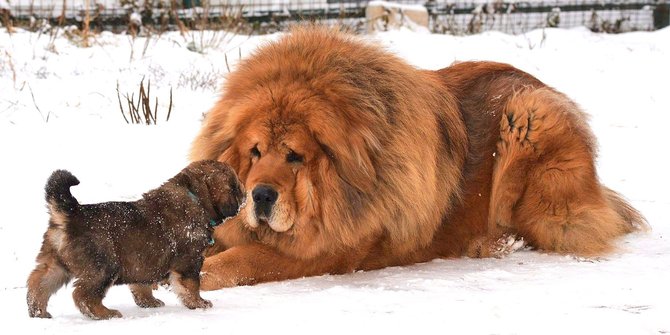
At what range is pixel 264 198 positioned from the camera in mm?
4629

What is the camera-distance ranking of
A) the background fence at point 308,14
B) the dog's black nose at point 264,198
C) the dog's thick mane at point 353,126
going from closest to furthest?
the dog's black nose at point 264,198 < the dog's thick mane at point 353,126 < the background fence at point 308,14

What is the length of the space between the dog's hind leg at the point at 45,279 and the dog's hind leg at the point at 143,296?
412 millimetres

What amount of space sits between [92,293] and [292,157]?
1.45 m

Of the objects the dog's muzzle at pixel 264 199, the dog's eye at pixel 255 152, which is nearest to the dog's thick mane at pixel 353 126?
the dog's eye at pixel 255 152

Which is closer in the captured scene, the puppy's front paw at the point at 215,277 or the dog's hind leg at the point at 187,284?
the dog's hind leg at the point at 187,284

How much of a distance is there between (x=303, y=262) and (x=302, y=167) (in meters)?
0.54

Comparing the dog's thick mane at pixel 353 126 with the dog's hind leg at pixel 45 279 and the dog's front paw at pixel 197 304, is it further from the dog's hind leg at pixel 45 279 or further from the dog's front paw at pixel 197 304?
the dog's hind leg at pixel 45 279

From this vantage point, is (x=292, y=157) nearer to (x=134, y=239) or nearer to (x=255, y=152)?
(x=255, y=152)

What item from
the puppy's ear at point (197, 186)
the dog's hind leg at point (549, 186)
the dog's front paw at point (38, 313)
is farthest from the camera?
the dog's hind leg at point (549, 186)

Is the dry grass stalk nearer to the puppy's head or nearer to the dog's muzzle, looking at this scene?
the dog's muzzle

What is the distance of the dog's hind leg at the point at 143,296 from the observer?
4.08 m

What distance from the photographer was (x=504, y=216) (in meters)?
5.71

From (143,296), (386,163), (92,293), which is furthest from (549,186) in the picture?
(92,293)

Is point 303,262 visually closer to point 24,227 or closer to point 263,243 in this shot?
point 263,243
